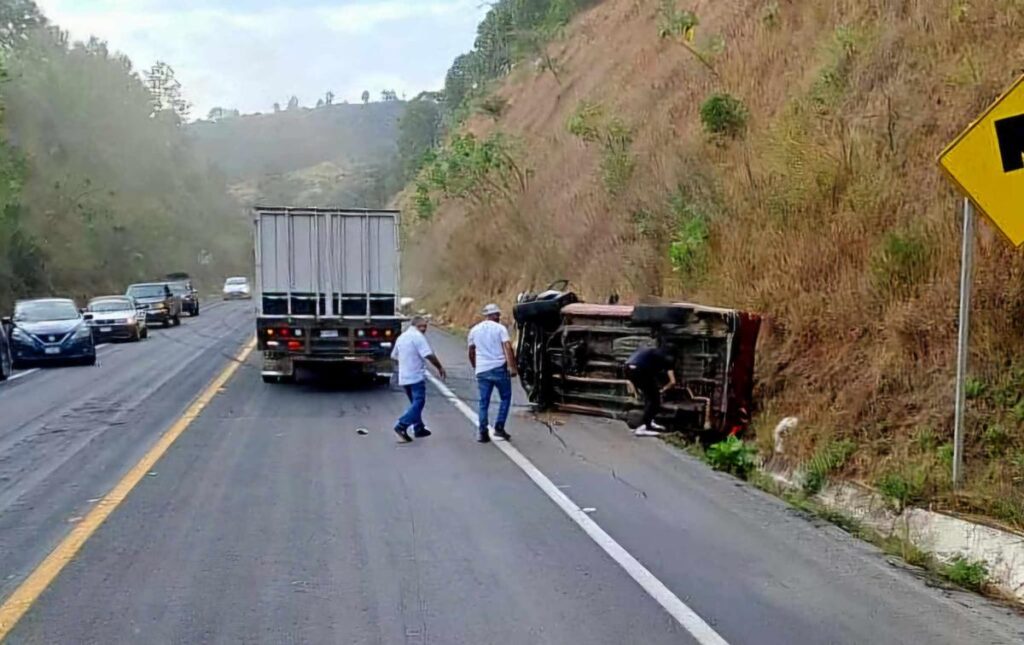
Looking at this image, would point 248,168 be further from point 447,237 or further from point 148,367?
point 148,367

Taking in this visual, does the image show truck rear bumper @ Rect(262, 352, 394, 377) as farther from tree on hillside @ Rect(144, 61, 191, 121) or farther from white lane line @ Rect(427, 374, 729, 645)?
tree on hillside @ Rect(144, 61, 191, 121)

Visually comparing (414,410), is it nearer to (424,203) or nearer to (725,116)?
(725,116)

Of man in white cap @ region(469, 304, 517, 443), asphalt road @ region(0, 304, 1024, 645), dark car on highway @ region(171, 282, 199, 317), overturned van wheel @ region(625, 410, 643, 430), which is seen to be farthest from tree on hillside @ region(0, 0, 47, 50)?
overturned van wheel @ region(625, 410, 643, 430)

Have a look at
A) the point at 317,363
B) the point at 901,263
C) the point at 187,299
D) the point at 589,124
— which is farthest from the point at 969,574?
the point at 187,299

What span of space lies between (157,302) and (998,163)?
39.5 m

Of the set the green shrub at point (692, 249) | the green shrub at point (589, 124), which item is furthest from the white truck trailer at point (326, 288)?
the green shrub at point (589, 124)

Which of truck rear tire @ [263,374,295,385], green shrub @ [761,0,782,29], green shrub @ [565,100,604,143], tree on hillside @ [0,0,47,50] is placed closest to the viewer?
truck rear tire @ [263,374,295,385]

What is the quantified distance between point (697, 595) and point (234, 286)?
7620 cm

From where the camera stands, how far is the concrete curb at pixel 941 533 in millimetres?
7633

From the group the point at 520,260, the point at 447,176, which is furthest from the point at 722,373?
the point at 447,176

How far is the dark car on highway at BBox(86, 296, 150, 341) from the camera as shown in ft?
116

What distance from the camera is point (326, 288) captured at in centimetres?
2006

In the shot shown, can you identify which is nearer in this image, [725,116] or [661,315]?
[661,315]

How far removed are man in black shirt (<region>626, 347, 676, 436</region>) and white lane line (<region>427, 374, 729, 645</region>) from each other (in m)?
1.92
